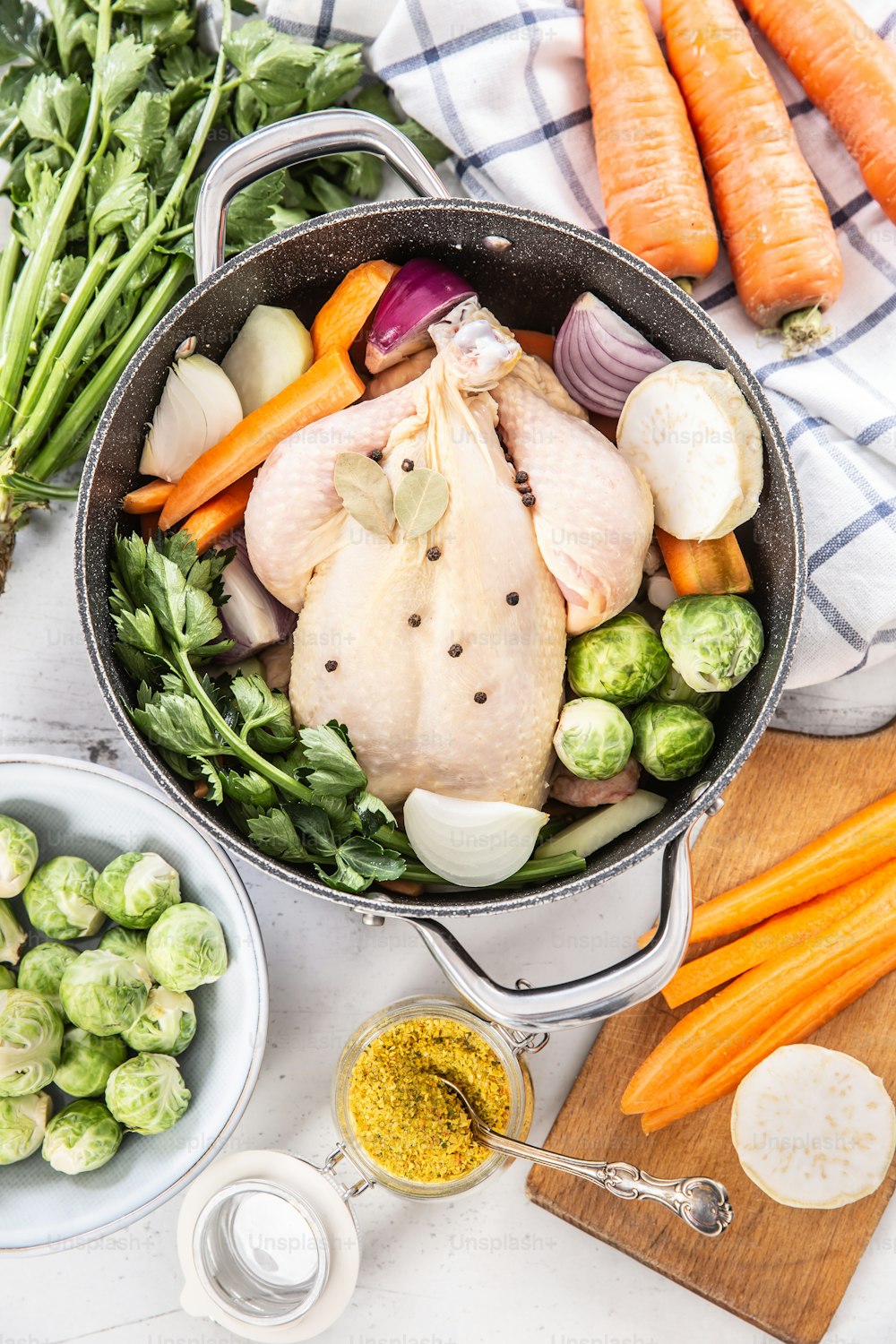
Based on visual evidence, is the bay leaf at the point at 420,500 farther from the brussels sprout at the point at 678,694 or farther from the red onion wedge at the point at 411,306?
the brussels sprout at the point at 678,694

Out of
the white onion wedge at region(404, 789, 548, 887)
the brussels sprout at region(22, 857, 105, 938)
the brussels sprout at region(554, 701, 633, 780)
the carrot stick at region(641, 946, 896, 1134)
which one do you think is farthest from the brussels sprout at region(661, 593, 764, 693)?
the brussels sprout at region(22, 857, 105, 938)

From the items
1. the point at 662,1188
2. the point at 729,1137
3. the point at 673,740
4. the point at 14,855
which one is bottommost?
the point at 729,1137

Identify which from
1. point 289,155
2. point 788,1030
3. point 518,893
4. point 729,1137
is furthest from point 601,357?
point 729,1137

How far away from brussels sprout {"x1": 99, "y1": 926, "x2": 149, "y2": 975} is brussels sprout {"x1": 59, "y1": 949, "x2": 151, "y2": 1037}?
3 centimetres

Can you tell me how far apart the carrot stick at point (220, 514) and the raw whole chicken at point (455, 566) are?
0.44 ft

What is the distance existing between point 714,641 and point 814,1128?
43.5 inches

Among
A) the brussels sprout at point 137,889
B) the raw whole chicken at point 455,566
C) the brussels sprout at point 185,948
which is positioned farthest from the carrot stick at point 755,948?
the brussels sprout at point 137,889

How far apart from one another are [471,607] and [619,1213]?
140cm

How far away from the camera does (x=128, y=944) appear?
211 centimetres

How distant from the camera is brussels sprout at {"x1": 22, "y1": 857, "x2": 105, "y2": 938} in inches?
81.6

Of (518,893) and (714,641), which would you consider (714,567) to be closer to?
(714,641)

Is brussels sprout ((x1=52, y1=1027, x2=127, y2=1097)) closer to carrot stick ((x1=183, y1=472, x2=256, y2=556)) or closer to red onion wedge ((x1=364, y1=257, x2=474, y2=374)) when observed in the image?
carrot stick ((x1=183, y1=472, x2=256, y2=556))

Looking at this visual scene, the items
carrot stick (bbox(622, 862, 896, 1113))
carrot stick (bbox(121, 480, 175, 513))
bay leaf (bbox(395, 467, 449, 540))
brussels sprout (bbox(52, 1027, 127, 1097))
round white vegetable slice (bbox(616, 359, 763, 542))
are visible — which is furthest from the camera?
carrot stick (bbox(622, 862, 896, 1113))

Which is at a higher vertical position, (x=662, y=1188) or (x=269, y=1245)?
(x=662, y=1188)
